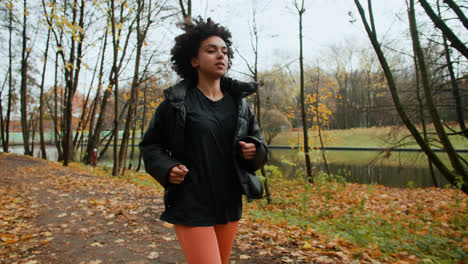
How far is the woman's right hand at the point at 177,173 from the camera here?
1479mm

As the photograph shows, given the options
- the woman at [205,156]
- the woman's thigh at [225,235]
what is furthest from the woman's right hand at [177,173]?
the woman's thigh at [225,235]

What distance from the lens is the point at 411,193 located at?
10.4 m

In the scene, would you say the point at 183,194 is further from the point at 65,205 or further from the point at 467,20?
the point at 467,20

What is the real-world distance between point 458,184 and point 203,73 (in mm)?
6387

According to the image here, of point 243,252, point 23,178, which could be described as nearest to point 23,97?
point 23,178

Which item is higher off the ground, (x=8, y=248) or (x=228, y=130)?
(x=228, y=130)

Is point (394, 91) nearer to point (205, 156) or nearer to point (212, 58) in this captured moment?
point (212, 58)

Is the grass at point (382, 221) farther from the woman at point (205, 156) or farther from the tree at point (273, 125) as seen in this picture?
the tree at point (273, 125)

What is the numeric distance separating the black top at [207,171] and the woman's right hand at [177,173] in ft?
0.33

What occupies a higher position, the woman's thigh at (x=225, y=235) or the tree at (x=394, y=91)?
the tree at (x=394, y=91)

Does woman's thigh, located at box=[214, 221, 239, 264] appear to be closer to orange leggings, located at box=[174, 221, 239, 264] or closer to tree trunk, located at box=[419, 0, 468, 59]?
orange leggings, located at box=[174, 221, 239, 264]

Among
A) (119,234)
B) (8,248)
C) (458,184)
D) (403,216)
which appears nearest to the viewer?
(8,248)

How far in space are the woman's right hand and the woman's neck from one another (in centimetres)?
54

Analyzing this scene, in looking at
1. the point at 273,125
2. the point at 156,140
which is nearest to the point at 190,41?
the point at 156,140
